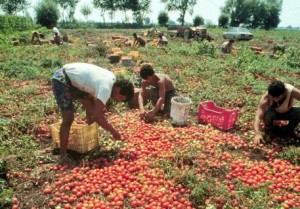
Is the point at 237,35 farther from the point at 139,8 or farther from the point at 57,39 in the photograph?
the point at 139,8

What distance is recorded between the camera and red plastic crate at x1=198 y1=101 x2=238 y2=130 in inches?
241

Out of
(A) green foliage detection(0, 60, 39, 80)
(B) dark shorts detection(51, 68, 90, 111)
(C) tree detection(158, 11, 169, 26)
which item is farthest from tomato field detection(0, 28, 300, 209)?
(C) tree detection(158, 11, 169, 26)

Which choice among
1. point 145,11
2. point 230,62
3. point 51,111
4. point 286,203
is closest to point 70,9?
point 145,11

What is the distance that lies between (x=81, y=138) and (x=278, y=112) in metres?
3.79

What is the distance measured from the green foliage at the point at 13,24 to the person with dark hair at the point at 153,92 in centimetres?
2304

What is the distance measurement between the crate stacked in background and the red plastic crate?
2564 millimetres

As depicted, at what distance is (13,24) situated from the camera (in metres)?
29.9

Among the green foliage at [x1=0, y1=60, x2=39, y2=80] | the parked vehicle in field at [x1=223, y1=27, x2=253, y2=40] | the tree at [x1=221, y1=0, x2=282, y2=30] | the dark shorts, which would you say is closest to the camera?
the dark shorts

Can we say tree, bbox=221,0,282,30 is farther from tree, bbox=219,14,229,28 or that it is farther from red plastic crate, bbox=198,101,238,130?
red plastic crate, bbox=198,101,238,130

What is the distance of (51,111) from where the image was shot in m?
6.95

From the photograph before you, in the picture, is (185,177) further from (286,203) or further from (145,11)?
(145,11)

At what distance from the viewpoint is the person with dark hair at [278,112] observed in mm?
5496

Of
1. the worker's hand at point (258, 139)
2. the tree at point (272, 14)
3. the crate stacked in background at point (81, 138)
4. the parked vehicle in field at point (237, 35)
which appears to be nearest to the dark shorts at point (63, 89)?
the crate stacked in background at point (81, 138)

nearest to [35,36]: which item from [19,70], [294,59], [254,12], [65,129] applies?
[19,70]
